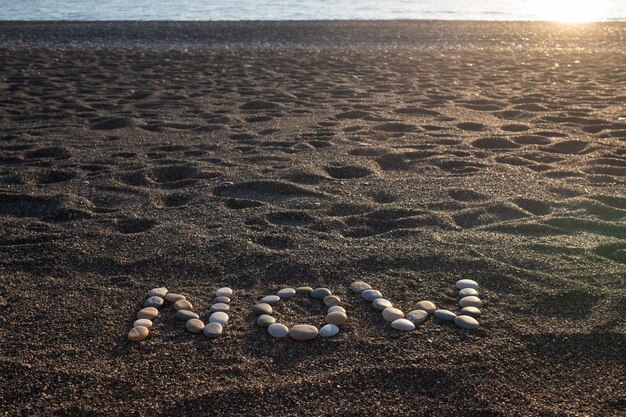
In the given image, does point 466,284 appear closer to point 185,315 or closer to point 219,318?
point 219,318

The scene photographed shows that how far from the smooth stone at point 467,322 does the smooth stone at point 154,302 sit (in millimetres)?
1136

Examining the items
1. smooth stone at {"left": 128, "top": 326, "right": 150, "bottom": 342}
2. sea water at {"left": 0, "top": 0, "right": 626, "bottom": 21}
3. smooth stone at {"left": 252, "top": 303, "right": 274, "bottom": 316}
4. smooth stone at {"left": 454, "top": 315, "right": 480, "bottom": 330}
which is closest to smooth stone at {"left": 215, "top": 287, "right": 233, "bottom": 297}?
smooth stone at {"left": 252, "top": 303, "right": 274, "bottom": 316}

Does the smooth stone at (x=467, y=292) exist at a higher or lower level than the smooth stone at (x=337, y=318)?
higher

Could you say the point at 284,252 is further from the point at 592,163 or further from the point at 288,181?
the point at 592,163

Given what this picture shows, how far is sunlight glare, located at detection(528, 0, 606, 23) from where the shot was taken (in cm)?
1955

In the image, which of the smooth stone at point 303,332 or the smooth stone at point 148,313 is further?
the smooth stone at point 148,313

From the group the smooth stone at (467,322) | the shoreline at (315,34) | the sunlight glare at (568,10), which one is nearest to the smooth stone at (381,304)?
the smooth stone at (467,322)

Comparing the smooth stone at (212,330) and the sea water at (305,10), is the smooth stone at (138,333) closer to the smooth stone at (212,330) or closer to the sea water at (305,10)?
the smooth stone at (212,330)

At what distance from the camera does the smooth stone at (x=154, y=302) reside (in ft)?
8.04

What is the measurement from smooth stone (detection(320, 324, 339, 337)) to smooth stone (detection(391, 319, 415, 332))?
0.21 m

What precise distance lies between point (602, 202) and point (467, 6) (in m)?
23.7

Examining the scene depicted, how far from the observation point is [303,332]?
2.23 m

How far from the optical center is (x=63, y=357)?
6.89 feet

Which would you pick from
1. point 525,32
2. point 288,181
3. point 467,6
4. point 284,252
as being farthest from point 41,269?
point 467,6
